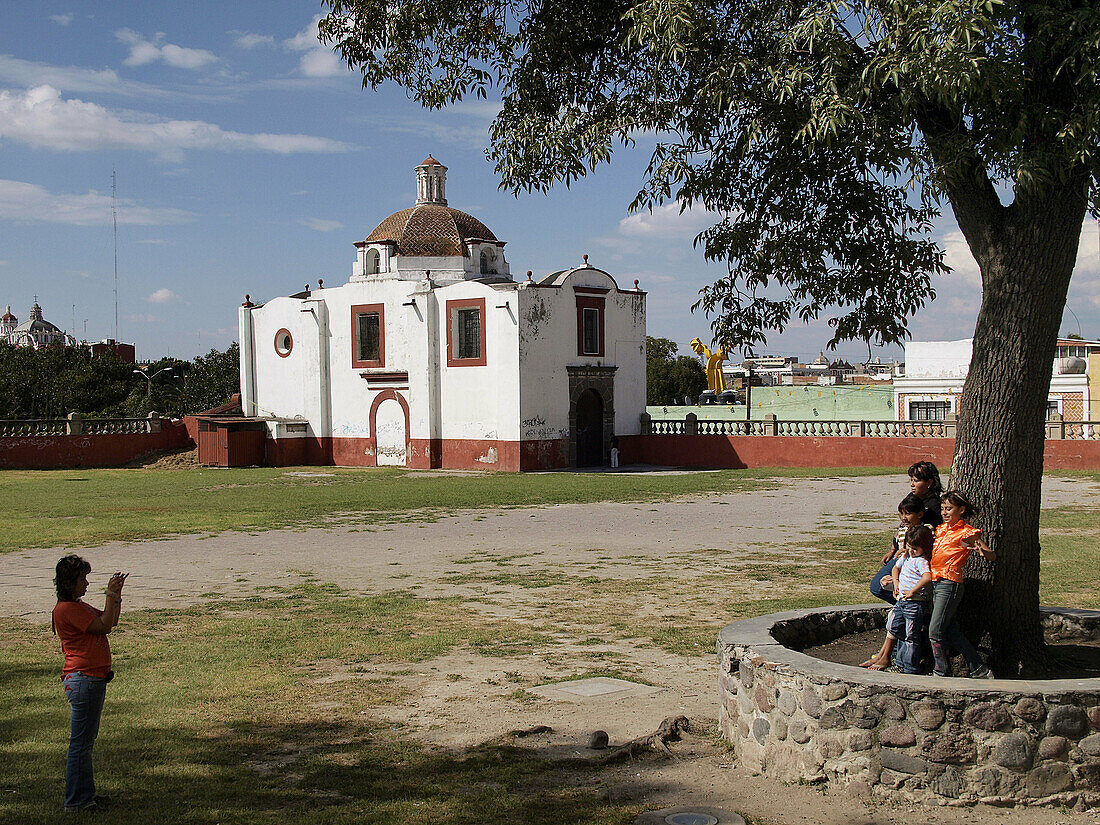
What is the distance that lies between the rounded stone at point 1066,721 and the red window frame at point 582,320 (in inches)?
1258

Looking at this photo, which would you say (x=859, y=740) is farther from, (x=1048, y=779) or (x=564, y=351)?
(x=564, y=351)

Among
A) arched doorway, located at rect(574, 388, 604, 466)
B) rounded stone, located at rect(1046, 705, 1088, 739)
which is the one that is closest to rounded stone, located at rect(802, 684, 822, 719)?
rounded stone, located at rect(1046, 705, 1088, 739)

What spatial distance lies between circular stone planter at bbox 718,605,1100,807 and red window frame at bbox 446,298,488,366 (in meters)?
30.7

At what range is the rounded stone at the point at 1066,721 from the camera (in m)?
4.99

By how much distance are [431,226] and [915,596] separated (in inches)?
1443

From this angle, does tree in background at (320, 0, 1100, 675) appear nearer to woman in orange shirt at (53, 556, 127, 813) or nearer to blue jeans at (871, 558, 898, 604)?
blue jeans at (871, 558, 898, 604)

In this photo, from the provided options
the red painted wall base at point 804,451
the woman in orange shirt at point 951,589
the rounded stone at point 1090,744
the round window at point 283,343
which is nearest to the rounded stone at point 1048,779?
the rounded stone at point 1090,744

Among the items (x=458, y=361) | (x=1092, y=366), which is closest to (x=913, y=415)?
(x=1092, y=366)

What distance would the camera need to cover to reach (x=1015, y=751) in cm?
499

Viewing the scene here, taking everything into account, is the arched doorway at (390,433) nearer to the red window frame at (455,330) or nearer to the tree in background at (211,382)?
the red window frame at (455,330)

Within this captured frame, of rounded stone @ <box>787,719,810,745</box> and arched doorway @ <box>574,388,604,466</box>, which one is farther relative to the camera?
arched doorway @ <box>574,388,604,466</box>

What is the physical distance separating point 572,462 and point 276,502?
1457 centimetres

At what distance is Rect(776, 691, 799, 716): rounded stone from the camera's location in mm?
5402

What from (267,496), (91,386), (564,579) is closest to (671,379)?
(91,386)
